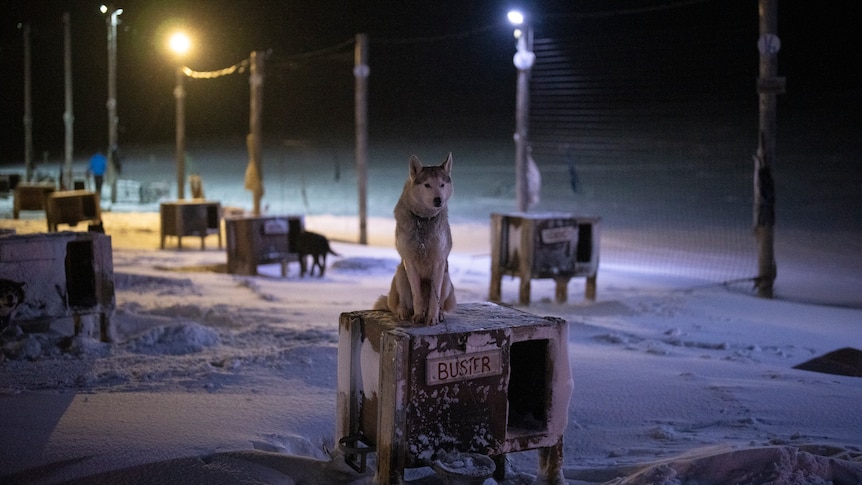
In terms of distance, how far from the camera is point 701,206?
24438 mm

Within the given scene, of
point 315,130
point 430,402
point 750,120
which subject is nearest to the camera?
point 430,402

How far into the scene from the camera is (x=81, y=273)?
22.6 ft

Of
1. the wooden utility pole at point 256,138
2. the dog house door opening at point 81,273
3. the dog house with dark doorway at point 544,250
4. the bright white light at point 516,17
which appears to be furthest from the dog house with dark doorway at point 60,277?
the wooden utility pole at point 256,138

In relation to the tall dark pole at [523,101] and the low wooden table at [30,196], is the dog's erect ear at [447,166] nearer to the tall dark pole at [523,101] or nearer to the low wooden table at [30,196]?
the tall dark pole at [523,101]

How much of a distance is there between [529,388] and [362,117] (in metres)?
Answer: 12.9

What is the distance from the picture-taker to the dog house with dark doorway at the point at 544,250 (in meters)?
9.79

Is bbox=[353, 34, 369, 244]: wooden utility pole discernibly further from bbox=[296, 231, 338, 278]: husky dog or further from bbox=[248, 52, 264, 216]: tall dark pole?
bbox=[296, 231, 338, 278]: husky dog

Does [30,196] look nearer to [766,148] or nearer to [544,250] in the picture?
[544,250]

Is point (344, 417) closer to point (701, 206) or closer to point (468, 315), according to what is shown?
point (468, 315)

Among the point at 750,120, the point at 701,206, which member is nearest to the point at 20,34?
the point at 701,206

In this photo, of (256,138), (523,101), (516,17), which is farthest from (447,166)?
(256,138)

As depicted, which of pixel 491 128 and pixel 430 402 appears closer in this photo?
pixel 430 402

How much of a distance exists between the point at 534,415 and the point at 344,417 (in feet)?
3.50

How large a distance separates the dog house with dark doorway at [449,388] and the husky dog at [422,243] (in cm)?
14
